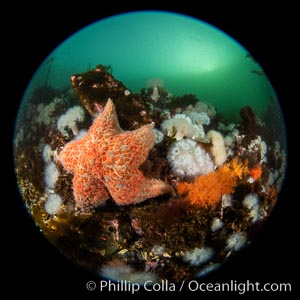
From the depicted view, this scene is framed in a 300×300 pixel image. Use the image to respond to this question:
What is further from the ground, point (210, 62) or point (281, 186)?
point (210, 62)

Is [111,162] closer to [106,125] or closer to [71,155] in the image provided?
[106,125]

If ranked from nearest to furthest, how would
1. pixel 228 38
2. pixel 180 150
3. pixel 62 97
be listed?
pixel 180 150
pixel 62 97
pixel 228 38

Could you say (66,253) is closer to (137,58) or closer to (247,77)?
(137,58)

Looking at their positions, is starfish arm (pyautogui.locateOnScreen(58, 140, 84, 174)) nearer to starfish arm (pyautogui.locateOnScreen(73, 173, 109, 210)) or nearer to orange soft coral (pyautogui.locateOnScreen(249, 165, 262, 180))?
starfish arm (pyautogui.locateOnScreen(73, 173, 109, 210))

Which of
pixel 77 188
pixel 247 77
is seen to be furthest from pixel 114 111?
pixel 247 77

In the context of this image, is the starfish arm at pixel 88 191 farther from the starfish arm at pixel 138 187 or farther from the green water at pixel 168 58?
the green water at pixel 168 58

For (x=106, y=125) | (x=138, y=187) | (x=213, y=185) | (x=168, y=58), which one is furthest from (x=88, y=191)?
(x=168, y=58)
